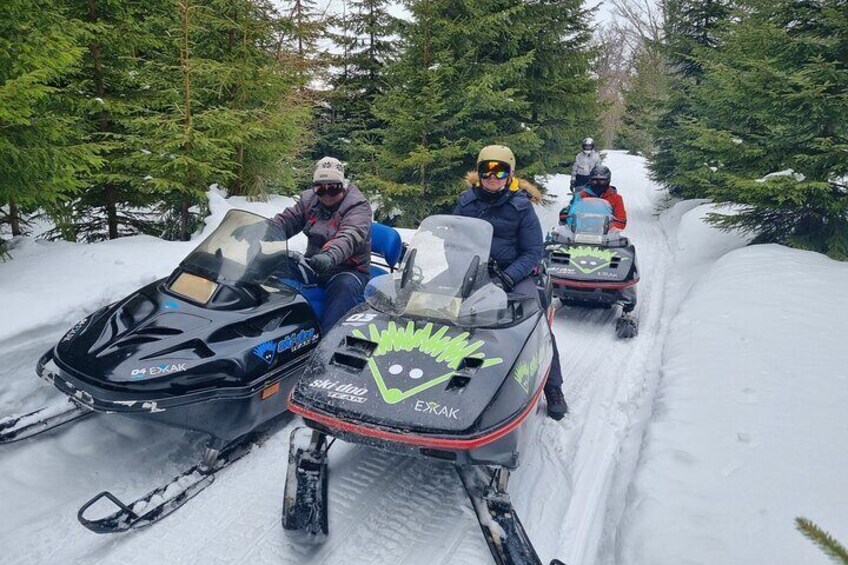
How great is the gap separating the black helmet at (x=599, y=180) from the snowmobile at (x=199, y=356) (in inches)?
216

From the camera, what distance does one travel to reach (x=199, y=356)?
128 inches

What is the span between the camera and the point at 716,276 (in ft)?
22.0

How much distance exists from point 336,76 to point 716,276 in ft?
40.0

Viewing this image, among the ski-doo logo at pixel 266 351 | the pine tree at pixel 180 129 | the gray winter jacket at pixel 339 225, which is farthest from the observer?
the pine tree at pixel 180 129

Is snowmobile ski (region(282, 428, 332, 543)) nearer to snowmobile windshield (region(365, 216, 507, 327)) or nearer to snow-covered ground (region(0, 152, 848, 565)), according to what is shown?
snow-covered ground (region(0, 152, 848, 565))

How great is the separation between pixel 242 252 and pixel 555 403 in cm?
264

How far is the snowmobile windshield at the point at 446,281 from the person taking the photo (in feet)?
10.9

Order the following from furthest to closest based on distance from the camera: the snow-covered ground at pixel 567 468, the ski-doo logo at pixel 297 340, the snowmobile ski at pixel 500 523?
the ski-doo logo at pixel 297 340 < the snow-covered ground at pixel 567 468 < the snowmobile ski at pixel 500 523

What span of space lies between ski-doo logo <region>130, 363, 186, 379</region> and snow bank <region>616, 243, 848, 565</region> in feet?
8.48

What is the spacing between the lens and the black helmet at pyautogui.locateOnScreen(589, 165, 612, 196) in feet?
26.4

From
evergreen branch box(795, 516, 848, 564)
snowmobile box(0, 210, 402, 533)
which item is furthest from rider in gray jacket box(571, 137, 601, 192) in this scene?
evergreen branch box(795, 516, 848, 564)

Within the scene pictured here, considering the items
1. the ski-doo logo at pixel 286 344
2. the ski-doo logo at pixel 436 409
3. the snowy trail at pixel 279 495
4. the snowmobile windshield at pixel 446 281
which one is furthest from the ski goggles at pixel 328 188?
the ski-doo logo at pixel 436 409

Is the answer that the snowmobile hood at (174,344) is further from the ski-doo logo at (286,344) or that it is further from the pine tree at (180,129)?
the pine tree at (180,129)

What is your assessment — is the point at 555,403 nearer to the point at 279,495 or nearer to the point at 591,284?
the point at 279,495
